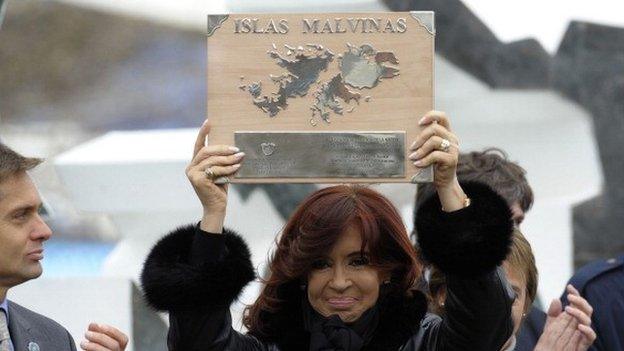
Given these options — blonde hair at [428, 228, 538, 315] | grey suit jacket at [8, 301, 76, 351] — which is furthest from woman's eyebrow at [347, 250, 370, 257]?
grey suit jacket at [8, 301, 76, 351]

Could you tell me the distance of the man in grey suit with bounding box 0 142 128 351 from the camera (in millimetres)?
3287

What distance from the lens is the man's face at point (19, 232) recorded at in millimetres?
3287

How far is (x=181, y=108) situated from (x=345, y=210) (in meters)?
1.98

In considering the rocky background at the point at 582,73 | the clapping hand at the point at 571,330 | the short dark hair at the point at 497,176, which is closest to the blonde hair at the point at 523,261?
the clapping hand at the point at 571,330

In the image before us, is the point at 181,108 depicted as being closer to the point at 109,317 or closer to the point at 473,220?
the point at 109,317

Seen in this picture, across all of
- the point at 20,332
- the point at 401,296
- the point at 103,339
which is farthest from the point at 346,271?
the point at 20,332

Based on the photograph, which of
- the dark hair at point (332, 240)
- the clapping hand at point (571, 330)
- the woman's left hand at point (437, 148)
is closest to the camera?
the woman's left hand at point (437, 148)

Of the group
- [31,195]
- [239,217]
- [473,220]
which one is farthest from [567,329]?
[239,217]

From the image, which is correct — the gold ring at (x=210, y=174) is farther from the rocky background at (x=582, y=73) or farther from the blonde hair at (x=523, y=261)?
the rocky background at (x=582, y=73)

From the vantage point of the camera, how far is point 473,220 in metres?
3.08

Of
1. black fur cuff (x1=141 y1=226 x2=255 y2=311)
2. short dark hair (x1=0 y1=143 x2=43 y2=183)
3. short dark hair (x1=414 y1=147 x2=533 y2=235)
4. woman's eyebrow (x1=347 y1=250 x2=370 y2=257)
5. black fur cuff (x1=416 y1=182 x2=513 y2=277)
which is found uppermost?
short dark hair (x1=0 y1=143 x2=43 y2=183)

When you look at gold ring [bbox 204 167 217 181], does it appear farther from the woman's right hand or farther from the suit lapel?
the suit lapel

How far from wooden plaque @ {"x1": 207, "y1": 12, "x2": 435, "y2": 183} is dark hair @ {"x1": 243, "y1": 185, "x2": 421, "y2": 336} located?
0.23 m

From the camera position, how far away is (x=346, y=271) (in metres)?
3.21
